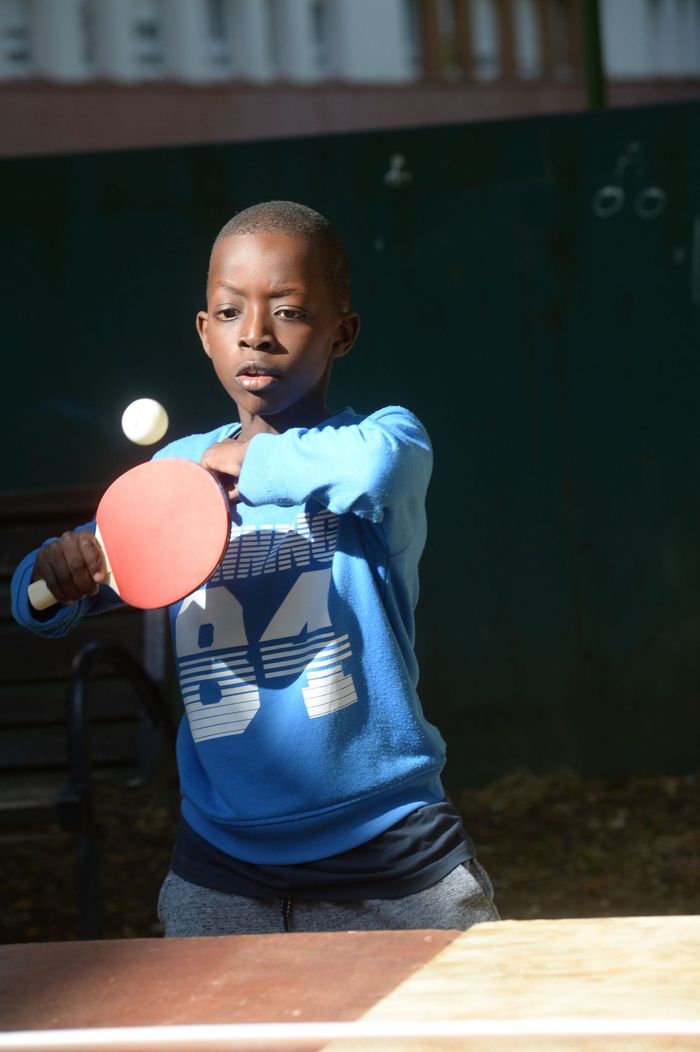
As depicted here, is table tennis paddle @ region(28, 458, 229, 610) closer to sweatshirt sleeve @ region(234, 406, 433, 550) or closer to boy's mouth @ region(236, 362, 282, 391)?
sweatshirt sleeve @ region(234, 406, 433, 550)

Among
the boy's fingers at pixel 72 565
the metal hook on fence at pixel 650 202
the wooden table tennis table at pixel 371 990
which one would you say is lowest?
the wooden table tennis table at pixel 371 990

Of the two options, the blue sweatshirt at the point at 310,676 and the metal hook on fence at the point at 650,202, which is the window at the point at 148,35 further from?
the blue sweatshirt at the point at 310,676

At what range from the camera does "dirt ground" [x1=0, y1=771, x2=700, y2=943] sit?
3689 mm

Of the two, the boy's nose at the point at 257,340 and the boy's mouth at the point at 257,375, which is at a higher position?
the boy's nose at the point at 257,340

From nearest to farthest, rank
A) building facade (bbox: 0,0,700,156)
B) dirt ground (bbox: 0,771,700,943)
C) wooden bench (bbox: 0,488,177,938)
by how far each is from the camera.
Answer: wooden bench (bbox: 0,488,177,938)
dirt ground (bbox: 0,771,700,943)
building facade (bbox: 0,0,700,156)

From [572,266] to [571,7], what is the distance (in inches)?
199

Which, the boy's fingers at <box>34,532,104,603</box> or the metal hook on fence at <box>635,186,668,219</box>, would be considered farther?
the metal hook on fence at <box>635,186,668,219</box>

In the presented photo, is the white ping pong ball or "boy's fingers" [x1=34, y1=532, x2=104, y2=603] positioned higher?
the white ping pong ball

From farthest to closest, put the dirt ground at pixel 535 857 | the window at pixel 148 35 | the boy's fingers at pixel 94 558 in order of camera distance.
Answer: the window at pixel 148 35
the dirt ground at pixel 535 857
the boy's fingers at pixel 94 558

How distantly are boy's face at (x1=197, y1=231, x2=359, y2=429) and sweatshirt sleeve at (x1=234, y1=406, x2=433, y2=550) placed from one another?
11 centimetres

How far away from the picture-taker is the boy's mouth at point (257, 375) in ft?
5.86

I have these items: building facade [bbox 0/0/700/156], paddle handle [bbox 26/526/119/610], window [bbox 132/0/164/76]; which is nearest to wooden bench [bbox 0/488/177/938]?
paddle handle [bbox 26/526/119/610]

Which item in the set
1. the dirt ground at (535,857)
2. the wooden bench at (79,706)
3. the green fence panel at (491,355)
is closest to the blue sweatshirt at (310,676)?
the wooden bench at (79,706)

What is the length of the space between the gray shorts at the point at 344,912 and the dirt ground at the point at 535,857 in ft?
5.14
